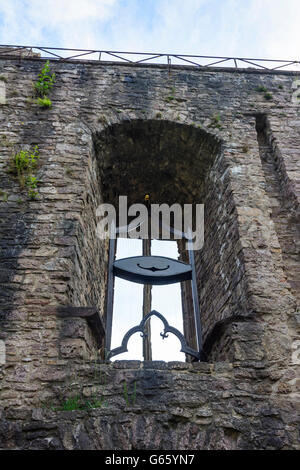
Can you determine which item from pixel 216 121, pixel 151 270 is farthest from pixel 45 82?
pixel 151 270

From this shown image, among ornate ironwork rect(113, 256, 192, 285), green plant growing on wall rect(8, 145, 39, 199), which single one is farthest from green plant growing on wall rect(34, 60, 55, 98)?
ornate ironwork rect(113, 256, 192, 285)

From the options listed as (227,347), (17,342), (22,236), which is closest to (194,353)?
(227,347)

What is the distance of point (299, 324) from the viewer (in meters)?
3.48

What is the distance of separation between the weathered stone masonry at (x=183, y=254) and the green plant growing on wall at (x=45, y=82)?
0.38 feet

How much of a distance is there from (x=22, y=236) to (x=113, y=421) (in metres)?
1.99

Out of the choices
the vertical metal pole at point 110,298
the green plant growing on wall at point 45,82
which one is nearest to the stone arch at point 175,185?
the vertical metal pole at point 110,298

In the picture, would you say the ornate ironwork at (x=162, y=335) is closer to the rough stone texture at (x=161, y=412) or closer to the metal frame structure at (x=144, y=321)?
the metal frame structure at (x=144, y=321)

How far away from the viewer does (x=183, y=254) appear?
20.0ft

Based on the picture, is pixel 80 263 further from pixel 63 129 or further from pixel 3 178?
pixel 63 129

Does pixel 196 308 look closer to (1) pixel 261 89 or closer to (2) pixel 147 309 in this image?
(2) pixel 147 309

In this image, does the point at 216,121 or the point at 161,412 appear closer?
the point at 161,412

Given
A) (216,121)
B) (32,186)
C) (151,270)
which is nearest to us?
(32,186)

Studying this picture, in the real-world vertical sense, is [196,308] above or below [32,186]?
below

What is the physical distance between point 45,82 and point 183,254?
321 centimetres
